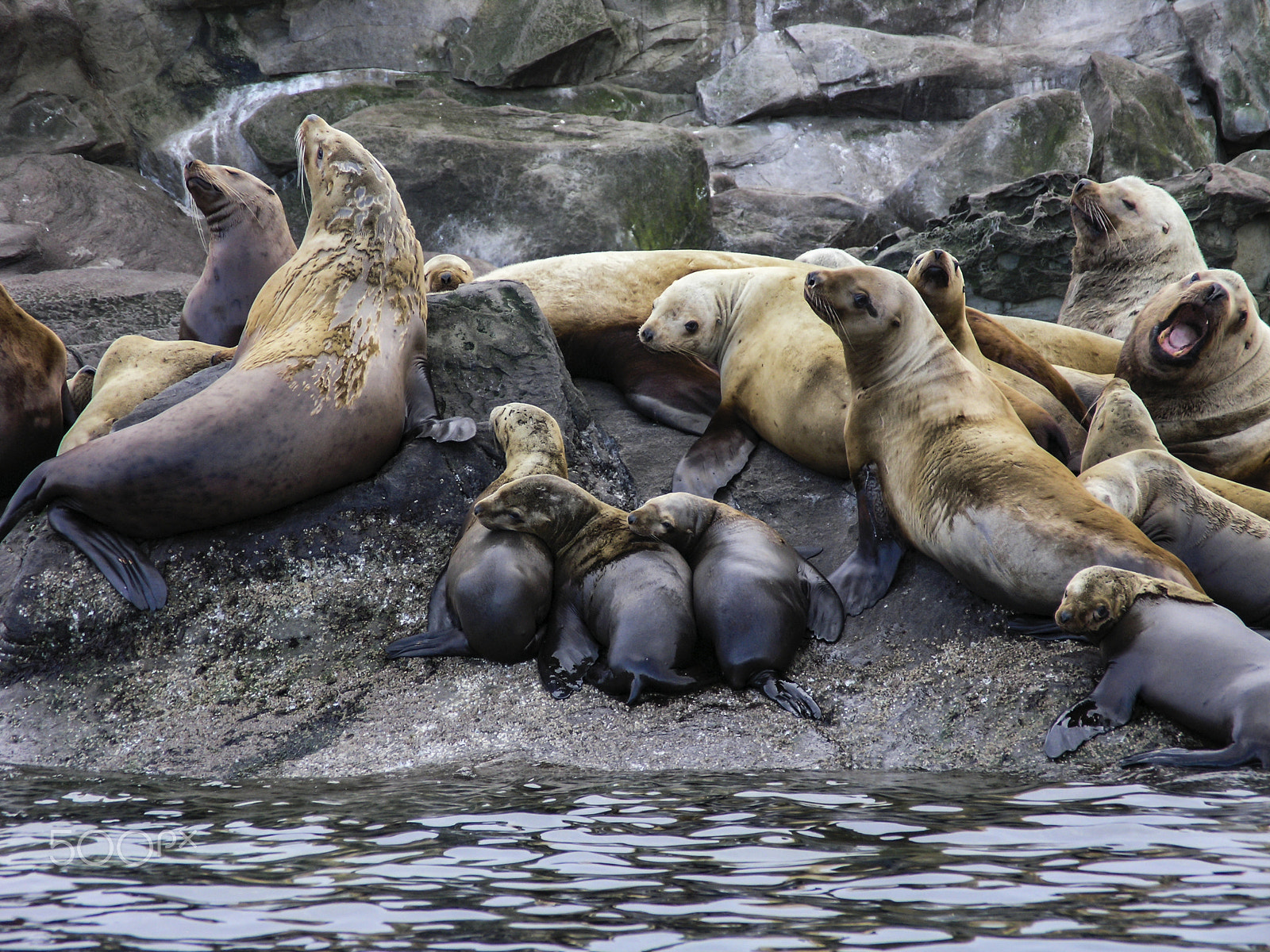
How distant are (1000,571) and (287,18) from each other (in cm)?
Result: 1313

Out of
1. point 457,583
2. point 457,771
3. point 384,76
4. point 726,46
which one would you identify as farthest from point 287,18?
point 457,771

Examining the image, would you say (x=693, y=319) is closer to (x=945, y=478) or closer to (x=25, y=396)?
(x=945, y=478)

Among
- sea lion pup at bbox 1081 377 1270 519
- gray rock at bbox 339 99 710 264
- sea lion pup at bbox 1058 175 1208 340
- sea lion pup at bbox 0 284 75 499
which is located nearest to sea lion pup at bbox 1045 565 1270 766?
sea lion pup at bbox 1081 377 1270 519

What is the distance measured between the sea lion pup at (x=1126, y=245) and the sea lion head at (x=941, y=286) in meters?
2.54

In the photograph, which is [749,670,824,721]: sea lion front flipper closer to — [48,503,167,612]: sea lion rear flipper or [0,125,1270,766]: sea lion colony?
[0,125,1270,766]: sea lion colony

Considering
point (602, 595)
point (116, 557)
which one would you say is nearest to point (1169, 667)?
point (602, 595)

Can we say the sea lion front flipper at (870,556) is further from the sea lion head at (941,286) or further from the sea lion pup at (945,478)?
the sea lion head at (941,286)

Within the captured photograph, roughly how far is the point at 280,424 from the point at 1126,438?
131 inches

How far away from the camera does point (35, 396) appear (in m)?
5.15

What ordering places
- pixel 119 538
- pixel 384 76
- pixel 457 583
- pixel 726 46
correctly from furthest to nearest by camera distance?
pixel 726 46
pixel 384 76
pixel 119 538
pixel 457 583

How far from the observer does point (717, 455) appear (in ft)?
17.0

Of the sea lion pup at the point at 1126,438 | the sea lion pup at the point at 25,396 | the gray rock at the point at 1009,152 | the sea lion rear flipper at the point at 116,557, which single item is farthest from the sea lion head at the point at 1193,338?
the gray rock at the point at 1009,152

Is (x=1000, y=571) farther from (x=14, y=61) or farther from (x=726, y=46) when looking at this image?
(x=726, y=46)

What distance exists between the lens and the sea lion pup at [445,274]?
7188 mm
